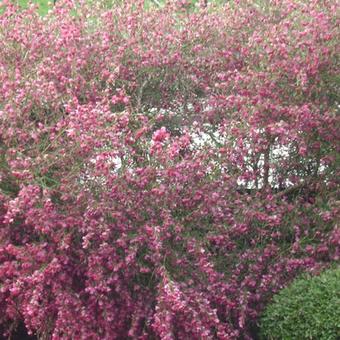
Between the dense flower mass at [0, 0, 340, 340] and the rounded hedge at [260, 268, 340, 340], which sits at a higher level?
the dense flower mass at [0, 0, 340, 340]

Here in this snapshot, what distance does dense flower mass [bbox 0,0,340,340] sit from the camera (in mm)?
5527

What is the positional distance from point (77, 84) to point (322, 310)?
8.04 feet

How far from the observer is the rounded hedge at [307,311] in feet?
17.7

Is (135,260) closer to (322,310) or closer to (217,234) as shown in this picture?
(217,234)

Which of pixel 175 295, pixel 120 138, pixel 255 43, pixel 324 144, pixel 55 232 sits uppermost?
pixel 255 43

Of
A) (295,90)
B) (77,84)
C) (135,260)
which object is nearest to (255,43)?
(295,90)

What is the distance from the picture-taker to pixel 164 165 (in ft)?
18.9

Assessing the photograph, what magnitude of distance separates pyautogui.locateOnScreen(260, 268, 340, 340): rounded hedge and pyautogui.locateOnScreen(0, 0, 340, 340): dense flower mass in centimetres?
22

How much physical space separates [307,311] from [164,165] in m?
1.31

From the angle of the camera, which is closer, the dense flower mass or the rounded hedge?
the rounded hedge

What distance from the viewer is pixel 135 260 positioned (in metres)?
5.66

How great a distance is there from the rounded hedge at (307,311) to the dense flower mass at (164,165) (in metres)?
0.22

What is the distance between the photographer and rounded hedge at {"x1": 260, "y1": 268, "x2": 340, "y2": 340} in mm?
5410

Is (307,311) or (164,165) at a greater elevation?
(164,165)
